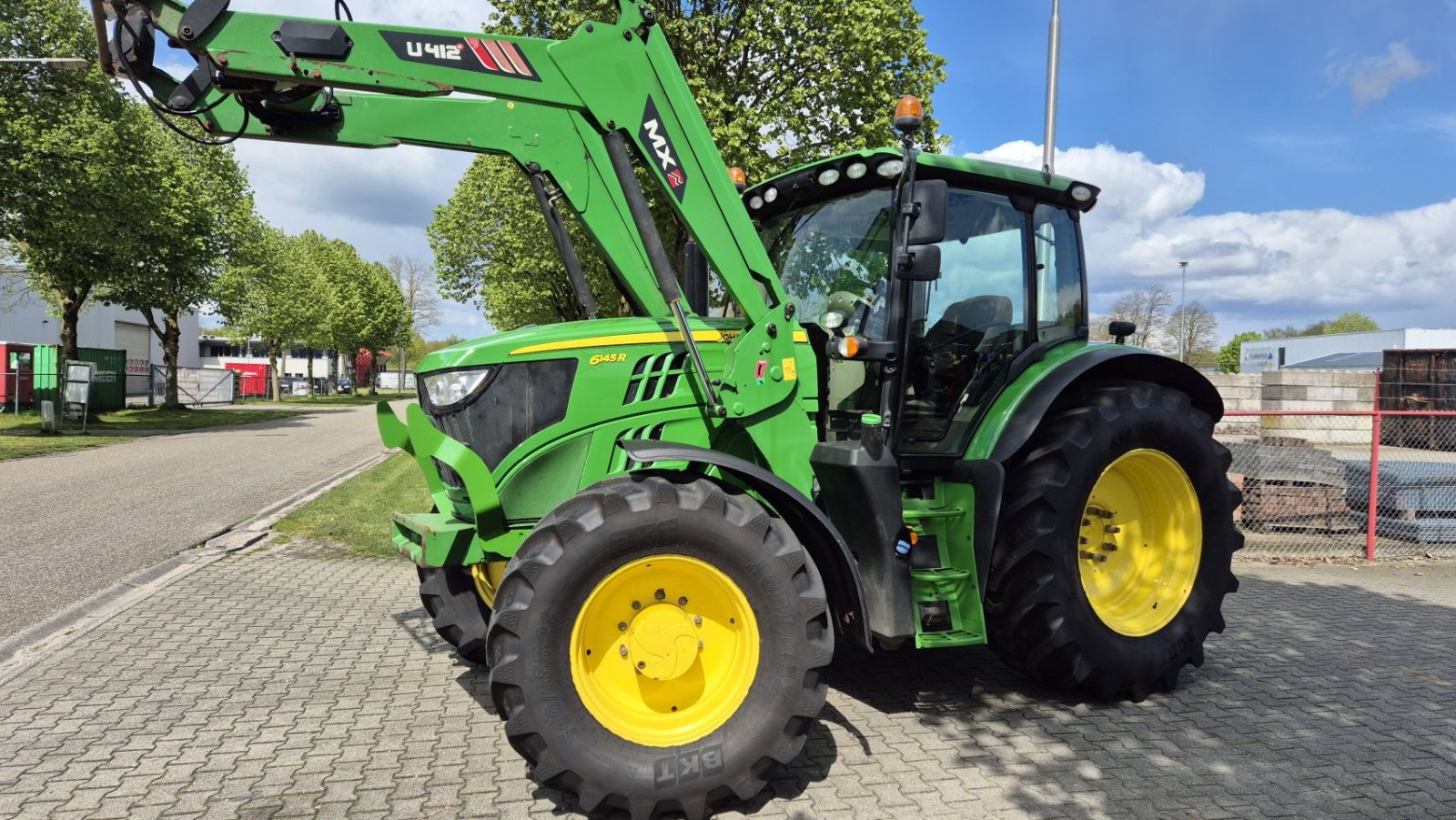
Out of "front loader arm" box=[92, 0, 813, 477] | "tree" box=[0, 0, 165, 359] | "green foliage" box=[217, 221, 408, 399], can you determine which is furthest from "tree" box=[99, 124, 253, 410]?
"front loader arm" box=[92, 0, 813, 477]

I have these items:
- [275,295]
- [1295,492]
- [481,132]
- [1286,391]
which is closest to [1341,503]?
[1295,492]

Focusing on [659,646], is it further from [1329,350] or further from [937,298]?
[1329,350]

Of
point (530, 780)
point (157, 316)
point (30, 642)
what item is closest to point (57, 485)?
point (30, 642)

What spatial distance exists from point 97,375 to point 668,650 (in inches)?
1095

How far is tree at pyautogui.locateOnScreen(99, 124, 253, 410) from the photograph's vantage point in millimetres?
19516

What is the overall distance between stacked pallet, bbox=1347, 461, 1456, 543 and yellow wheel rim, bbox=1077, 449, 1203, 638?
5258mm

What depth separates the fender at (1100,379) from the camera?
3.85 m

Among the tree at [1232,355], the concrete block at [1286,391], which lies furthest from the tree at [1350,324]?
the concrete block at [1286,391]

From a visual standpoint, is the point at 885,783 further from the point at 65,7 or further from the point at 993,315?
the point at 65,7

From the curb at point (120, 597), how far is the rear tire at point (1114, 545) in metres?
5.10

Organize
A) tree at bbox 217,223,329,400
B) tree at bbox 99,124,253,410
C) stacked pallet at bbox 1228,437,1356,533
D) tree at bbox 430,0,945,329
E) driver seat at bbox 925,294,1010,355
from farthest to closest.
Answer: tree at bbox 217,223,329,400 < tree at bbox 99,124,253,410 < tree at bbox 430,0,945,329 < stacked pallet at bbox 1228,437,1356,533 < driver seat at bbox 925,294,1010,355

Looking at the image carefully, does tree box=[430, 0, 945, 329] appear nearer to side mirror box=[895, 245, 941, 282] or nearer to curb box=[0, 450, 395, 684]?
curb box=[0, 450, 395, 684]

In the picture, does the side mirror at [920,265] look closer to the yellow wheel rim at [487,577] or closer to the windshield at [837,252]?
the windshield at [837,252]

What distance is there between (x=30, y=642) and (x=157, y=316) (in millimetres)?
45899
